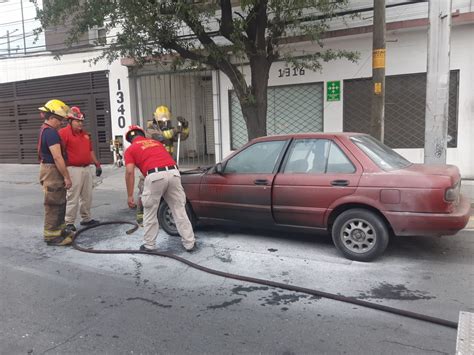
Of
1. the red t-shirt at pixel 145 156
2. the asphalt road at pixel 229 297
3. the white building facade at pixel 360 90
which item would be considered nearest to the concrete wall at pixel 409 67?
the white building facade at pixel 360 90

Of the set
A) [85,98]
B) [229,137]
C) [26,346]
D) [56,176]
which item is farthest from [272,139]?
[85,98]

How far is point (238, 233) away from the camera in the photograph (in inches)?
248

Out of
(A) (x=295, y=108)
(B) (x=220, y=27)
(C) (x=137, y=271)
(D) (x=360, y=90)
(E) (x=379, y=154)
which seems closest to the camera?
(C) (x=137, y=271)

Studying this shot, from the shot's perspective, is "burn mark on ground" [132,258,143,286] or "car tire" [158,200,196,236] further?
"car tire" [158,200,196,236]

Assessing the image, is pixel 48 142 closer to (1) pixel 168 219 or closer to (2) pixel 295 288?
(1) pixel 168 219

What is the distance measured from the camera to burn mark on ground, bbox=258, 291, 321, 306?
395 cm

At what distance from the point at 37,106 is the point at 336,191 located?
1441 cm

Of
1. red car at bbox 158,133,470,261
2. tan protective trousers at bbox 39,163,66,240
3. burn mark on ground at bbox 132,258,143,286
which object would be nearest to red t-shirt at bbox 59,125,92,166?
tan protective trousers at bbox 39,163,66,240

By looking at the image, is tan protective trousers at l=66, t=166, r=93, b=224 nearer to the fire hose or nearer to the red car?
the fire hose

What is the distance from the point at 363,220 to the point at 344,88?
652cm

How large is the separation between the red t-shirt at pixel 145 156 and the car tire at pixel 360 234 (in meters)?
2.27

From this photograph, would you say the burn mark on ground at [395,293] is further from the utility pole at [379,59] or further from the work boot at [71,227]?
the work boot at [71,227]

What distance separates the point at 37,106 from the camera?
1612 cm

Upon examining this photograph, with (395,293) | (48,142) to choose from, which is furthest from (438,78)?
(48,142)
